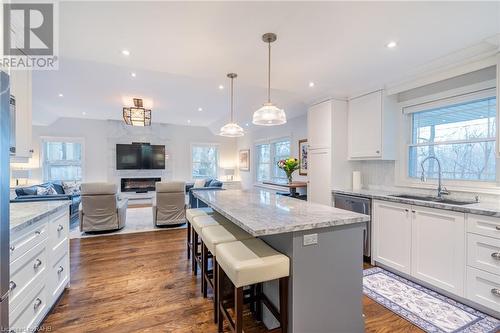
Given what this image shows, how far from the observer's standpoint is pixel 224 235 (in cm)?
195

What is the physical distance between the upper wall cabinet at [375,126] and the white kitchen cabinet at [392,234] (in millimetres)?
818

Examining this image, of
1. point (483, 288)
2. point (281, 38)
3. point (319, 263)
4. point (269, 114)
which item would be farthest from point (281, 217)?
point (483, 288)

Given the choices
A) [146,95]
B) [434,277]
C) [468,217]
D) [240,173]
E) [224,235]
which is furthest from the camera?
[240,173]

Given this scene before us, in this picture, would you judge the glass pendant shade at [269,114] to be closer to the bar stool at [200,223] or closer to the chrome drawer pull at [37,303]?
the bar stool at [200,223]

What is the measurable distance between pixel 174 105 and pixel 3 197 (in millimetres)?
5103

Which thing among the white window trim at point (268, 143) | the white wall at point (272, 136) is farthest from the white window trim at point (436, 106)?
the white window trim at point (268, 143)

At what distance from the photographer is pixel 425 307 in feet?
7.04

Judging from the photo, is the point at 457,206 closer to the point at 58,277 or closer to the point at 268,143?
the point at 58,277

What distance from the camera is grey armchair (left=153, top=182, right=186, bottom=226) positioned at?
4.66 meters

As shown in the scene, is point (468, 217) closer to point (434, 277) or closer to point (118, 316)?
point (434, 277)

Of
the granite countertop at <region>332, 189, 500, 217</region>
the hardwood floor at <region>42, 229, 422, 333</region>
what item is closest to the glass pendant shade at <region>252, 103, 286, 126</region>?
the granite countertop at <region>332, 189, 500, 217</region>

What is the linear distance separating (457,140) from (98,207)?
5.67 meters

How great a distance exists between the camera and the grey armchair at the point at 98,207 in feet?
13.8

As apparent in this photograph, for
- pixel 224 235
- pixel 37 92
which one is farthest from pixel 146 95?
pixel 224 235
